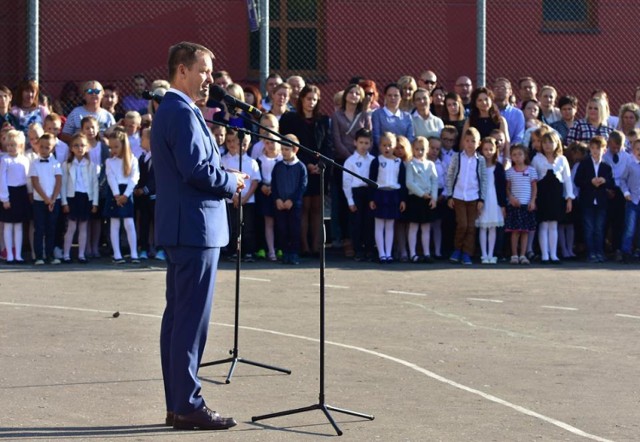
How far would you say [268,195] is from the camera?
1617cm

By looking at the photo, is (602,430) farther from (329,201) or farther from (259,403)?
(329,201)

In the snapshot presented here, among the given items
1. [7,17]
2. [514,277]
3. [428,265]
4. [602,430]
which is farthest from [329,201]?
[602,430]

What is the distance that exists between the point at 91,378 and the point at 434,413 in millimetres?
2389

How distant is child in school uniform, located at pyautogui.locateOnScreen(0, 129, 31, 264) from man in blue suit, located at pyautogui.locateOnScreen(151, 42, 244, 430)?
8.38m

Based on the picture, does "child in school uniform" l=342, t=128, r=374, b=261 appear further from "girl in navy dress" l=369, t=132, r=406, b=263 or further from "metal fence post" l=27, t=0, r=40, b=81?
"metal fence post" l=27, t=0, r=40, b=81

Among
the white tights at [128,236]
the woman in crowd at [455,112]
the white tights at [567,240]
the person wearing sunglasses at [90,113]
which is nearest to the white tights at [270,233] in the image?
the white tights at [128,236]

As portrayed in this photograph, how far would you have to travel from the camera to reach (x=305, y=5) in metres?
21.5

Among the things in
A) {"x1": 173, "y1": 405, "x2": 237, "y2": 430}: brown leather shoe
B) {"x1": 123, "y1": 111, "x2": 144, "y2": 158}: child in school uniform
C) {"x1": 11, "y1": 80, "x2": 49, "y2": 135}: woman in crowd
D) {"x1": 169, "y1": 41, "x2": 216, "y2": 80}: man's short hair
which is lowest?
{"x1": 173, "y1": 405, "x2": 237, "y2": 430}: brown leather shoe

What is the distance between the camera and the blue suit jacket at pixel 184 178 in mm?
7363

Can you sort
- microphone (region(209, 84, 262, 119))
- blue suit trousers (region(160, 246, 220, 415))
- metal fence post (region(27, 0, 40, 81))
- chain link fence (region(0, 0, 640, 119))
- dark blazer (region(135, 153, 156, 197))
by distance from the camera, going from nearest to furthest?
blue suit trousers (region(160, 246, 220, 415)) < microphone (region(209, 84, 262, 119)) < dark blazer (region(135, 153, 156, 197)) < metal fence post (region(27, 0, 40, 81)) < chain link fence (region(0, 0, 640, 119))

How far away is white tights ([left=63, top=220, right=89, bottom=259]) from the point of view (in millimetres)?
15617

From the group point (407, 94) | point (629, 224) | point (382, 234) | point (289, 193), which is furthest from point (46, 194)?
point (629, 224)

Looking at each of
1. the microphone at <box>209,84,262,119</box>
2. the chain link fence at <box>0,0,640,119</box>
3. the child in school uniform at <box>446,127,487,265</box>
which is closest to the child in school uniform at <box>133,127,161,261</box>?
the child in school uniform at <box>446,127,487,265</box>

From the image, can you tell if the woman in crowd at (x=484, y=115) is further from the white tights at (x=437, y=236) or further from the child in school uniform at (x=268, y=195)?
the child in school uniform at (x=268, y=195)
